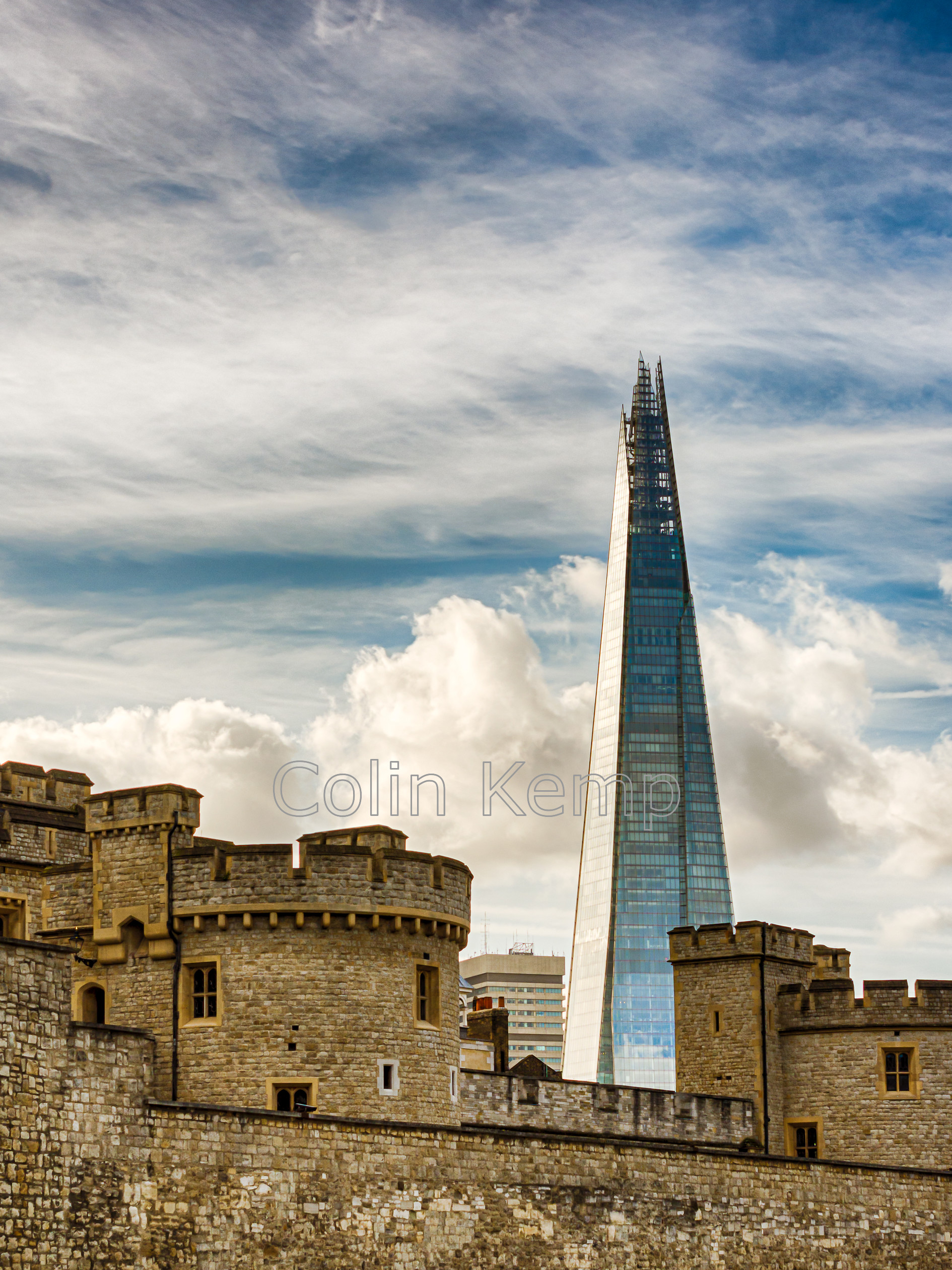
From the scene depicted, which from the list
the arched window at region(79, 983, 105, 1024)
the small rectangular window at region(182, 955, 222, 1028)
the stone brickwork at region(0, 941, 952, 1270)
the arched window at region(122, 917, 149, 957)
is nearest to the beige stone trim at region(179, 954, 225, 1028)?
the small rectangular window at region(182, 955, 222, 1028)

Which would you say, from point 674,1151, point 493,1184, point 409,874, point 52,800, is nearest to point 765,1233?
point 674,1151

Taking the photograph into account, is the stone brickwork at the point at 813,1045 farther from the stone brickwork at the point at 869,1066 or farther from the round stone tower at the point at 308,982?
the round stone tower at the point at 308,982

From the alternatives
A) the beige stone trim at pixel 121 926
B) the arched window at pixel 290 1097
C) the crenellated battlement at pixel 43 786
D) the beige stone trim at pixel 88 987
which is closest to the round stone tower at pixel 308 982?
the arched window at pixel 290 1097

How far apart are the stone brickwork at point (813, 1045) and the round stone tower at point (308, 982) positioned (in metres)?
17.4

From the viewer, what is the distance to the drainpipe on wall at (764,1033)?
183 ft

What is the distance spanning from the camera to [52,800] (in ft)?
180

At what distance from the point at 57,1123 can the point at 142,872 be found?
9012 mm

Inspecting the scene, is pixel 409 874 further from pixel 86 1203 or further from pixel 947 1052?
pixel 947 1052

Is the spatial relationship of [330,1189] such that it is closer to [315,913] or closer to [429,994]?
[429,994]

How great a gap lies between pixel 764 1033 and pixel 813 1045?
1.52 m

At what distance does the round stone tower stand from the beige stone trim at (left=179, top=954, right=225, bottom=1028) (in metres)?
0.03

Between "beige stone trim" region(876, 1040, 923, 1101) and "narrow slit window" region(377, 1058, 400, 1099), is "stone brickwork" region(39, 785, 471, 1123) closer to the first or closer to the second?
"narrow slit window" region(377, 1058, 400, 1099)

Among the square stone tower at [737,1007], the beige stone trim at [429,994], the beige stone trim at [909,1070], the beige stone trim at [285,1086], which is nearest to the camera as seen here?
the beige stone trim at [285,1086]

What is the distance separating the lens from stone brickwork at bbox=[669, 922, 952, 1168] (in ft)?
180
